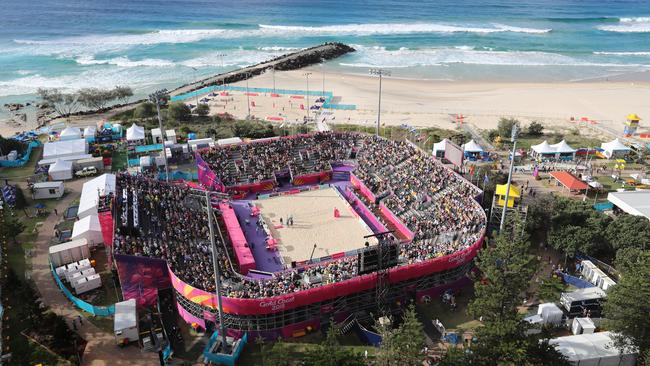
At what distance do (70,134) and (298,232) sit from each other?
30401mm

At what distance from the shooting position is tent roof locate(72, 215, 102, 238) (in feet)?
97.0

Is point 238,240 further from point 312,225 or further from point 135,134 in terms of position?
point 135,134

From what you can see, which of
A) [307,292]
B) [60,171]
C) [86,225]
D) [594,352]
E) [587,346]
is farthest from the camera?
[60,171]

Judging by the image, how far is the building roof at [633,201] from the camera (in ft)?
99.6

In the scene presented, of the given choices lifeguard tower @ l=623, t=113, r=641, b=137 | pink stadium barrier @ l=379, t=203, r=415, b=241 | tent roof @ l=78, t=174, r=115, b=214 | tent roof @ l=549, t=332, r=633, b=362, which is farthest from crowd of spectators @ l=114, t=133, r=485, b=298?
lifeguard tower @ l=623, t=113, r=641, b=137

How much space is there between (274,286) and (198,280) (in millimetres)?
3925

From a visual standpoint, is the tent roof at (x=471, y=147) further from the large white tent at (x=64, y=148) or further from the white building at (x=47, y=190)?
the large white tent at (x=64, y=148)

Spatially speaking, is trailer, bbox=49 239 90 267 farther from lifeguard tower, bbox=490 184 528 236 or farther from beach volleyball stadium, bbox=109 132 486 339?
lifeguard tower, bbox=490 184 528 236

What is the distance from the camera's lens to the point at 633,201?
31766 mm

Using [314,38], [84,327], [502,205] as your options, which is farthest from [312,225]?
[314,38]

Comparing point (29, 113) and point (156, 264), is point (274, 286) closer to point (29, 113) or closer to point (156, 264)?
point (156, 264)

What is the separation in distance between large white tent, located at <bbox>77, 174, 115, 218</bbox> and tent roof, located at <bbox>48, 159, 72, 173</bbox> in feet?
19.0

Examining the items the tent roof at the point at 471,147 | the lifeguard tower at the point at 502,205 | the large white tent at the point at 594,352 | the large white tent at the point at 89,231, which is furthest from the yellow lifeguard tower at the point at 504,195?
the large white tent at the point at 89,231

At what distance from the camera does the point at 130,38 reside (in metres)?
108
